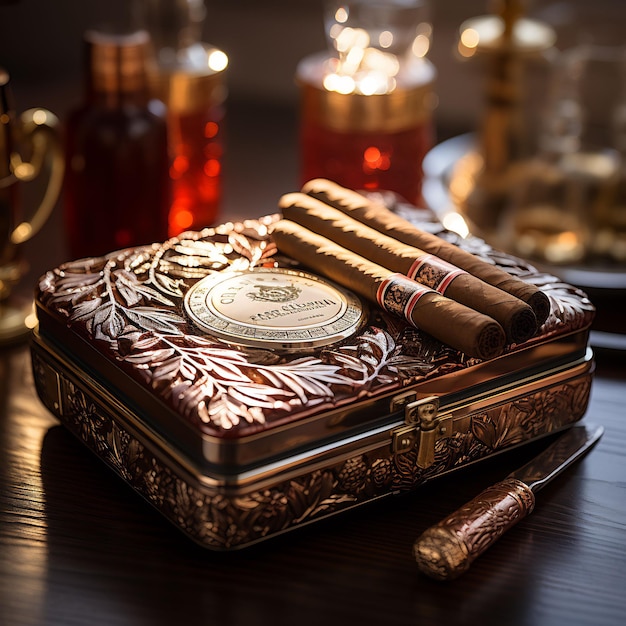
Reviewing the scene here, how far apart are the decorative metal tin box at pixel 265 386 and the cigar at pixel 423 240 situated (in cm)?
4

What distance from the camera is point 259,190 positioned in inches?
57.1

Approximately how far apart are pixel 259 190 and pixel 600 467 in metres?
0.72

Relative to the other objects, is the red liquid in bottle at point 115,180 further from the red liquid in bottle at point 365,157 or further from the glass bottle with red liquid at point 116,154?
the red liquid in bottle at point 365,157

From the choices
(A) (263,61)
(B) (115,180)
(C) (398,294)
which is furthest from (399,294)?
(A) (263,61)

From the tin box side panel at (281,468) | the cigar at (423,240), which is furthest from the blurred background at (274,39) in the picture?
the tin box side panel at (281,468)

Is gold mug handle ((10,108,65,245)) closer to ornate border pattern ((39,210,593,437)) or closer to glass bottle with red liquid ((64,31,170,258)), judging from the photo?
glass bottle with red liquid ((64,31,170,258))

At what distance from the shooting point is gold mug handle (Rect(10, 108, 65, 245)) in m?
1.10

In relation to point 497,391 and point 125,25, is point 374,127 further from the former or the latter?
point 497,391

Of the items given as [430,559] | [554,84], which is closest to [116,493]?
[430,559]

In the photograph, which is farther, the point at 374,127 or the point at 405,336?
A: the point at 374,127

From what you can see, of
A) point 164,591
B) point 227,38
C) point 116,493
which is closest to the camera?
point 164,591

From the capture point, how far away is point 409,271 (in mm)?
857

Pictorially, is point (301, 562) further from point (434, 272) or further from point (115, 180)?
point (115, 180)

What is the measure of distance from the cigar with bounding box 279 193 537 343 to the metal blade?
0.38 ft
